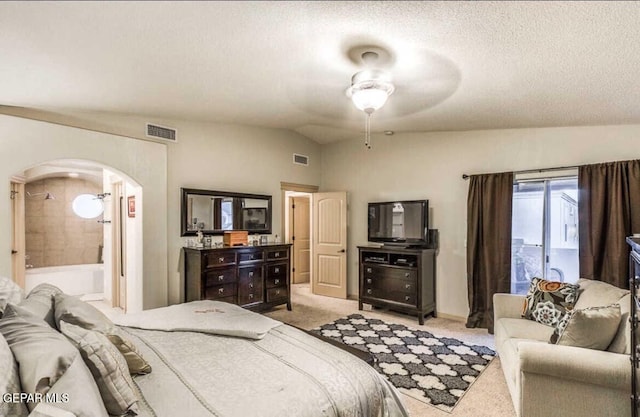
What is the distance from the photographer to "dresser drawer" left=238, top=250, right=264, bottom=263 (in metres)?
4.37

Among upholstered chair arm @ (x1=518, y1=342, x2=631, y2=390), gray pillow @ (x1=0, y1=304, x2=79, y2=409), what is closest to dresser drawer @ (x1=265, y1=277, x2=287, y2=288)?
upholstered chair arm @ (x1=518, y1=342, x2=631, y2=390)

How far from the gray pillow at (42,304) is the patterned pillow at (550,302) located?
3529 mm

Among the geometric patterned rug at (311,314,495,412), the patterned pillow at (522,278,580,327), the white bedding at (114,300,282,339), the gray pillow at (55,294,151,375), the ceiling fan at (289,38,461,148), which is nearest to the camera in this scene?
the gray pillow at (55,294,151,375)

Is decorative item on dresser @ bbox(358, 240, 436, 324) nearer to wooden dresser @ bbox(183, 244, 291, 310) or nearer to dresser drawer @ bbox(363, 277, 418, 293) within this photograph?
dresser drawer @ bbox(363, 277, 418, 293)

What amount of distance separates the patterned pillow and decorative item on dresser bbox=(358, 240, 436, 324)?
146 cm

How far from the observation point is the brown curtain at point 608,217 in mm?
3207

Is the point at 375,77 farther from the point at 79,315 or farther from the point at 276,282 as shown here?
the point at 276,282

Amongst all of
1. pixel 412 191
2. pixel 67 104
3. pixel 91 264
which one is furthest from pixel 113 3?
pixel 91 264

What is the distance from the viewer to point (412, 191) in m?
4.95

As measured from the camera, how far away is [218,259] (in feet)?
13.5

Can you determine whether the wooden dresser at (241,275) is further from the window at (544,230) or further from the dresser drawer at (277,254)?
the window at (544,230)

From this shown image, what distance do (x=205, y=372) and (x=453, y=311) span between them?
12.9 ft

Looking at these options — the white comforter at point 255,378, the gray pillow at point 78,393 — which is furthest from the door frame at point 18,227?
the gray pillow at point 78,393

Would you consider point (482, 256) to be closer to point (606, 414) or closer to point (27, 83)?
point (606, 414)
